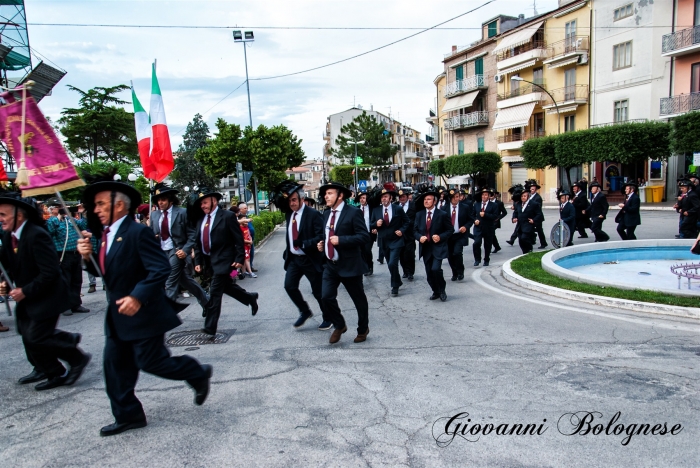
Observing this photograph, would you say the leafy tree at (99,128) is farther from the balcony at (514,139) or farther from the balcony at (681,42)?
the balcony at (681,42)

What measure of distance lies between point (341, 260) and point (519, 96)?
40406 millimetres

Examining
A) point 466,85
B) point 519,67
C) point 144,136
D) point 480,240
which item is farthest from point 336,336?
point 466,85

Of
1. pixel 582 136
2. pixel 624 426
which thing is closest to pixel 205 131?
pixel 582 136

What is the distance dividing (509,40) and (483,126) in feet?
26.8

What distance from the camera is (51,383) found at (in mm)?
4836

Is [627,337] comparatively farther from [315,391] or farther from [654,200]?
[654,200]

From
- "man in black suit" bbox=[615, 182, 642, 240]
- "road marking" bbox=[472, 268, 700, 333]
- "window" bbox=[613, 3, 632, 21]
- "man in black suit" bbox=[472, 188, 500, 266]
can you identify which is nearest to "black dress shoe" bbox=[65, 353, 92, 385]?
"road marking" bbox=[472, 268, 700, 333]

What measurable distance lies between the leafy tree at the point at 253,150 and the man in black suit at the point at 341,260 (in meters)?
25.4

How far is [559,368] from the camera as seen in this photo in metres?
4.91

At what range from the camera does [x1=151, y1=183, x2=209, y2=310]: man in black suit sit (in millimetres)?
7375

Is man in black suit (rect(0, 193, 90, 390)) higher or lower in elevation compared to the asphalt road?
higher

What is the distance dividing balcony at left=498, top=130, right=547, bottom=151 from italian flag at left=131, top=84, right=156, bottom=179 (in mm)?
38918

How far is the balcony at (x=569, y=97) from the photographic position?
37.1m

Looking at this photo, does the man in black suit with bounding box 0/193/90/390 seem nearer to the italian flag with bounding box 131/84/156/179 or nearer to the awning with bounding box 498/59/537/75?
the italian flag with bounding box 131/84/156/179
